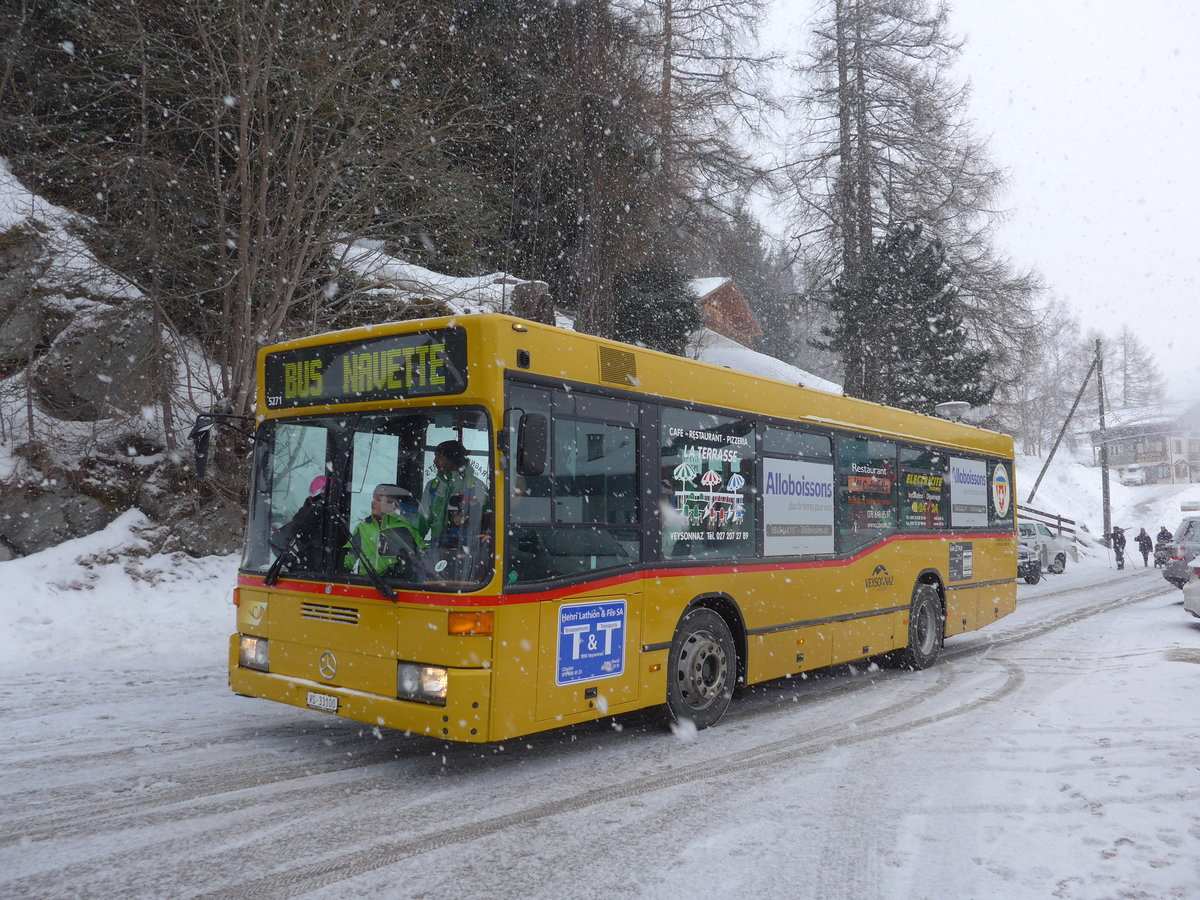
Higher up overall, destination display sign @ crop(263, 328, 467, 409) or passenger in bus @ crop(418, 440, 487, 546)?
destination display sign @ crop(263, 328, 467, 409)

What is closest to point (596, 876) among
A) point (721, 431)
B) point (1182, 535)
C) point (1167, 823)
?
point (1167, 823)

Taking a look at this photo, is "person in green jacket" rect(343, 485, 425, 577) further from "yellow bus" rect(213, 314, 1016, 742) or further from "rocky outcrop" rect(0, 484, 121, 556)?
"rocky outcrop" rect(0, 484, 121, 556)

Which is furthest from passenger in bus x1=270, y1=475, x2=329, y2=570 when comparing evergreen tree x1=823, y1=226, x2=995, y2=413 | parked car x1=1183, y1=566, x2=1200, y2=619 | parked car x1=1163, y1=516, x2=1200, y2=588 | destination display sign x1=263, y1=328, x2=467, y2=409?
evergreen tree x1=823, y1=226, x2=995, y2=413

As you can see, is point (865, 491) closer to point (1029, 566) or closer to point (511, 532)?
point (511, 532)

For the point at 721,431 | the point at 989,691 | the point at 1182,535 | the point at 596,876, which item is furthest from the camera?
the point at 1182,535

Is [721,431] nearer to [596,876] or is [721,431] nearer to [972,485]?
[596,876]

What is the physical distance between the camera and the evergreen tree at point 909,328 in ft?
90.7

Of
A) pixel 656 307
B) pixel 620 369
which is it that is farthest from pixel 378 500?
pixel 656 307

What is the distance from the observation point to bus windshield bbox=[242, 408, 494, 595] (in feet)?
18.0

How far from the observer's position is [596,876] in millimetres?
4227

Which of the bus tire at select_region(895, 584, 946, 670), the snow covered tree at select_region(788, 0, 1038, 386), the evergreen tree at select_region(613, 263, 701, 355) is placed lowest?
the bus tire at select_region(895, 584, 946, 670)

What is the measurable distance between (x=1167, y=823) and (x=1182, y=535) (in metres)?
20.9

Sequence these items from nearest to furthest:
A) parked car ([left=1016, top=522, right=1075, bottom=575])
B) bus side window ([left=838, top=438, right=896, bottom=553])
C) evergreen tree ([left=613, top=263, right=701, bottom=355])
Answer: bus side window ([left=838, top=438, right=896, bottom=553]) → evergreen tree ([left=613, top=263, right=701, bottom=355]) → parked car ([left=1016, top=522, right=1075, bottom=575])

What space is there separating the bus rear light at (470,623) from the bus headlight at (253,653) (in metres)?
1.80
